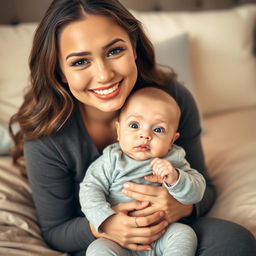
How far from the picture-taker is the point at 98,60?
1.10m

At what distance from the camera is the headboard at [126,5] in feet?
6.26

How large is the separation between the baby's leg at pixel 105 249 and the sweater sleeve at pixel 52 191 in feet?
0.54

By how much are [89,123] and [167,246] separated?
1.58 ft

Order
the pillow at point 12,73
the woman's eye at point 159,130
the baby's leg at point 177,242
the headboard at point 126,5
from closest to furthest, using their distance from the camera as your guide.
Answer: the baby's leg at point 177,242 → the woman's eye at point 159,130 → the pillow at point 12,73 → the headboard at point 126,5

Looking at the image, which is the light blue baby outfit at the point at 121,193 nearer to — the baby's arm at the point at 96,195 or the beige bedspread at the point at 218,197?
the baby's arm at the point at 96,195

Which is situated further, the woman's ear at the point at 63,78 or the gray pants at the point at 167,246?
the woman's ear at the point at 63,78

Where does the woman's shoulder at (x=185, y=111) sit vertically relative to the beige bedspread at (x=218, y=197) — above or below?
above

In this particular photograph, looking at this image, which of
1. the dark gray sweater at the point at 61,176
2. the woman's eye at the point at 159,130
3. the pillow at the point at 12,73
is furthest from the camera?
the pillow at the point at 12,73

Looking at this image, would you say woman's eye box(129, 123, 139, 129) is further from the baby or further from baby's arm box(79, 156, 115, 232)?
baby's arm box(79, 156, 115, 232)

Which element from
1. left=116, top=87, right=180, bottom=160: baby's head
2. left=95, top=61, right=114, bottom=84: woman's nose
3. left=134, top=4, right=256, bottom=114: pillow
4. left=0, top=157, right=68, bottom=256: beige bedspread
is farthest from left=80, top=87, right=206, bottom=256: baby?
left=134, top=4, right=256, bottom=114: pillow

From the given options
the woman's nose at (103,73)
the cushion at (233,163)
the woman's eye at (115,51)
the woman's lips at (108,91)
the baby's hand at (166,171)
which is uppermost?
the woman's eye at (115,51)

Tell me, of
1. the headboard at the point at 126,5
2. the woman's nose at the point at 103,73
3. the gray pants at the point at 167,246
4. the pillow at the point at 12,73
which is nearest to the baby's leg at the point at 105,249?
the gray pants at the point at 167,246

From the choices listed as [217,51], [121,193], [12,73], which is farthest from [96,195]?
[217,51]

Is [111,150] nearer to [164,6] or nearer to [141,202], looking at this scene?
[141,202]
